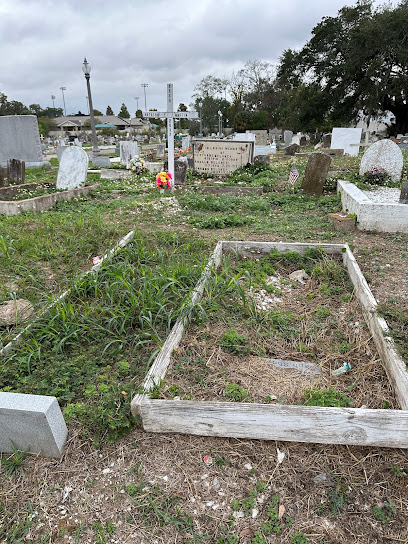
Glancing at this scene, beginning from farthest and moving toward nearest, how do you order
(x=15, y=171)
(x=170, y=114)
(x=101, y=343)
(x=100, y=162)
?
(x=100, y=162) → (x=15, y=171) → (x=170, y=114) → (x=101, y=343)

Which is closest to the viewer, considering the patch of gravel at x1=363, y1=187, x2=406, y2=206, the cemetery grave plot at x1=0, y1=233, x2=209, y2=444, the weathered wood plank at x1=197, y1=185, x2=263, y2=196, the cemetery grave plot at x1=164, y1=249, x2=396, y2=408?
the cemetery grave plot at x1=0, y1=233, x2=209, y2=444

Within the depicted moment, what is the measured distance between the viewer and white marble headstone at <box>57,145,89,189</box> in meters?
8.91

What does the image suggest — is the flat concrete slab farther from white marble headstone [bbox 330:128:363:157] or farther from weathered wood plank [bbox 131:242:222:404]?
white marble headstone [bbox 330:128:363:157]

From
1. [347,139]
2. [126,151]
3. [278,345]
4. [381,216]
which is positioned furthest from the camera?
[347,139]

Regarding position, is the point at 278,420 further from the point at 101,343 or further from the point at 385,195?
the point at 385,195

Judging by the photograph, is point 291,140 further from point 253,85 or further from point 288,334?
point 253,85

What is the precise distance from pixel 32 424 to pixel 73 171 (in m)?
7.99

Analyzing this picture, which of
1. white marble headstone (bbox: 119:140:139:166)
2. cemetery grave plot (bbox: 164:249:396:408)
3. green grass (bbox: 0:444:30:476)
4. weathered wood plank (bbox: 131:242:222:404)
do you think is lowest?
green grass (bbox: 0:444:30:476)

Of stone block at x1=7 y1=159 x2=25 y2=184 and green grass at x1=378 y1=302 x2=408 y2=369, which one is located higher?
stone block at x1=7 y1=159 x2=25 y2=184

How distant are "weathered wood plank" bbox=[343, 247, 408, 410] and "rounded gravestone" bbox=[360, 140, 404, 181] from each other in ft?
17.8

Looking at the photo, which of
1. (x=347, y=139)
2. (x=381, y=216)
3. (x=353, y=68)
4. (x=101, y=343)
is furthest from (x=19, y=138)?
(x=353, y=68)

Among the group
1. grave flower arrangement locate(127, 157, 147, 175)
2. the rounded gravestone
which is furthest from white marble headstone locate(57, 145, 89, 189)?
the rounded gravestone

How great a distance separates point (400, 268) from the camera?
4137 millimetres

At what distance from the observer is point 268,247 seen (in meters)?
4.61
